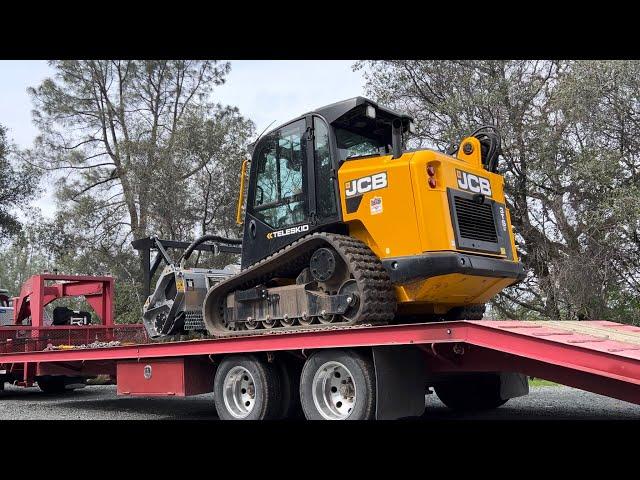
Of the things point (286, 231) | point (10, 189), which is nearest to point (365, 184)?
point (286, 231)

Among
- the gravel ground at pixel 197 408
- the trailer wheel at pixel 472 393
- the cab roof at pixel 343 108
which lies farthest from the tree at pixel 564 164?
the cab roof at pixel 343 108

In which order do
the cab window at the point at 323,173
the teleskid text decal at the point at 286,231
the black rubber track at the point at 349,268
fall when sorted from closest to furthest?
the black rubber track at the point at 349,268 → the cab window at the point at 323,173 → the teleskid text decal at the point at 286,231

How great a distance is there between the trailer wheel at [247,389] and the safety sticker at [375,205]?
2.07m

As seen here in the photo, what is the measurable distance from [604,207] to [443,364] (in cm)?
979

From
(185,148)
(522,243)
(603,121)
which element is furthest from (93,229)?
(603,121)

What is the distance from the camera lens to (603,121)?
52.6 ft

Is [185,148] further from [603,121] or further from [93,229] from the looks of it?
[603,121]

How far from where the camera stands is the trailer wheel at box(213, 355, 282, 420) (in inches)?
292

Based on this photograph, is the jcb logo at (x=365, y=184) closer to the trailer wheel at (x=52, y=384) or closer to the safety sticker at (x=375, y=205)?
the safety sticker at (x=375, y=205)

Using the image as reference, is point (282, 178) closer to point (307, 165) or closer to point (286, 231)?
point (307, 165)

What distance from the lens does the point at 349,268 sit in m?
6.70

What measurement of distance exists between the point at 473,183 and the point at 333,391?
260cm

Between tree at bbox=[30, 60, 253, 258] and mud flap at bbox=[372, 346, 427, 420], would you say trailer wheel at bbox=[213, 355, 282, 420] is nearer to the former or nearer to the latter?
mud flap at bbox=[372, 346, 427, 420]

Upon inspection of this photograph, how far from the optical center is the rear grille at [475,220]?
6941 mm
